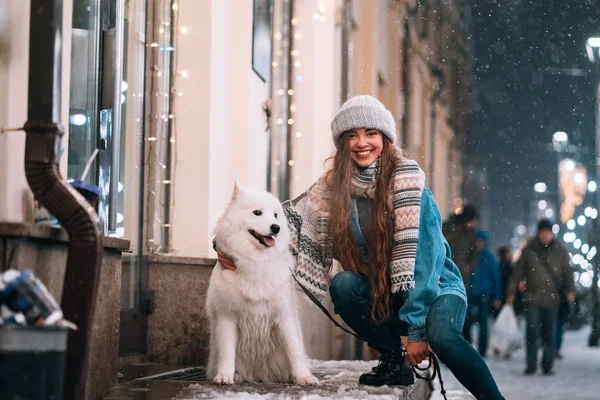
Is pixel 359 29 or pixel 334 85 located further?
pixel 359 29

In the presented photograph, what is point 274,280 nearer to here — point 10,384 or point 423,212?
point 423,212

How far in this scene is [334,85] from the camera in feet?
31.2

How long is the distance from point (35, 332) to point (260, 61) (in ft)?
15.8

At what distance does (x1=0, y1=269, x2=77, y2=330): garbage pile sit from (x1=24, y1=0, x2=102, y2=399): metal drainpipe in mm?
522

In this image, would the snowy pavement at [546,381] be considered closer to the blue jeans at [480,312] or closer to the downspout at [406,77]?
the blue jeans at [480,312]

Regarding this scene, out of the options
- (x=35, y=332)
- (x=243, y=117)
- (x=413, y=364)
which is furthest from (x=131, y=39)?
(x=35, y=332)

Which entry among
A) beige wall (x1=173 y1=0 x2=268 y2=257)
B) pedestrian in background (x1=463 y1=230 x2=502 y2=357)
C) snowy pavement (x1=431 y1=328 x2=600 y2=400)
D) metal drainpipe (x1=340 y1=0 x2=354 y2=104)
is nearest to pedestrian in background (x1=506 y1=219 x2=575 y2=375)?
pedestrian in background (x1=463 y1=230 x2=502 y2=357)

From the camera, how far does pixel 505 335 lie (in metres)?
10.3

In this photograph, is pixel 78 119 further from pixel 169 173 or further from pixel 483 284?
pixel 483 284

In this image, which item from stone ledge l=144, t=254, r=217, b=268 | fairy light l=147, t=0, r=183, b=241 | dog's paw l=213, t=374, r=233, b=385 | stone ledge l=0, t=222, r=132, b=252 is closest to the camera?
stone ledge l=0, t=222, r=132, b=252

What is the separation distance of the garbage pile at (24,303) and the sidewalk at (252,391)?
1349 millimetres

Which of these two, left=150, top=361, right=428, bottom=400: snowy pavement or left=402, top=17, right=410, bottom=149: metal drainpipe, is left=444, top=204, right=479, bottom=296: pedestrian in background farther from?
left=402, top=17, right=410, bottom=149: metal drainpipe

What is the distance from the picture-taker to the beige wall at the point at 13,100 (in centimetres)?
304

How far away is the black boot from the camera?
430 cm
